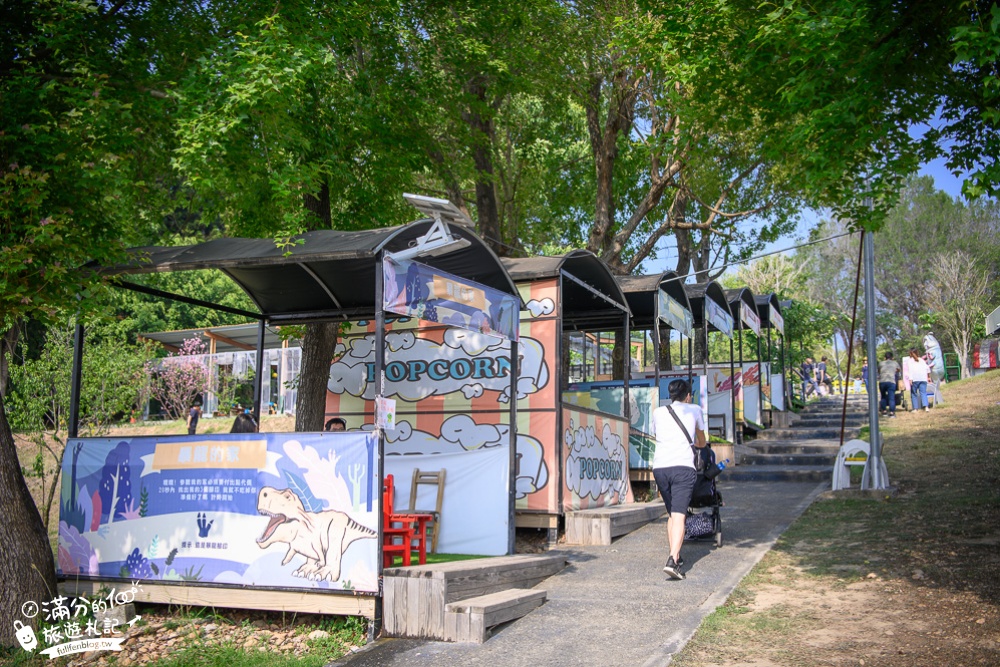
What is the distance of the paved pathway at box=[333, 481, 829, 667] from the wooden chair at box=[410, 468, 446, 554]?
1.35m

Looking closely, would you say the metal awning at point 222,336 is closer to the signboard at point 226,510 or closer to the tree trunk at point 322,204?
the tree trunk at point 322,204

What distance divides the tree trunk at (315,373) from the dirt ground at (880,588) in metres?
5.86

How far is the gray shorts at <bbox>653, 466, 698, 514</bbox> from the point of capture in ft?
25.5

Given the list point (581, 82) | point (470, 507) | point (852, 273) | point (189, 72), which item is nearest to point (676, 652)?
point (470, 507)

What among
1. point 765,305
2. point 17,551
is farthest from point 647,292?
point 17,551

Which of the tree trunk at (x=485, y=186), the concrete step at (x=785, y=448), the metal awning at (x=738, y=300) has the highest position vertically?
the tree trunk at (x=485, y=186)

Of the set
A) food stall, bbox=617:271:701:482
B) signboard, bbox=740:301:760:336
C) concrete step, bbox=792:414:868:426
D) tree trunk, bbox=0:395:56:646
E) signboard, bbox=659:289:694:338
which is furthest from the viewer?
concrete step, bbox=792:414:868:426

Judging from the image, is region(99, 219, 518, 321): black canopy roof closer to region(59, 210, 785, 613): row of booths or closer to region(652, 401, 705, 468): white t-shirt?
region(59, 210, 785, 613): row of booths

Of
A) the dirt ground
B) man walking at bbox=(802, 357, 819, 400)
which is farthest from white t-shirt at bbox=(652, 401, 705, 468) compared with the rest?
man walking at bbox=(802, 357, 819, 400)

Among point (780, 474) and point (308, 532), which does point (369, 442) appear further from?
point (780, 474)

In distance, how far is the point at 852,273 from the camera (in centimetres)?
5231

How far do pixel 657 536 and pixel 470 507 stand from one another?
2.72m

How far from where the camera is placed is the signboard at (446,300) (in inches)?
280

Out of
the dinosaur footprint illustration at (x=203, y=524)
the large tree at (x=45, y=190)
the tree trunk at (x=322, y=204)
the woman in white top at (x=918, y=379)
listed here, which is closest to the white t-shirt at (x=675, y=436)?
the dinosaur footprint illustration at (x=203, y=524)
